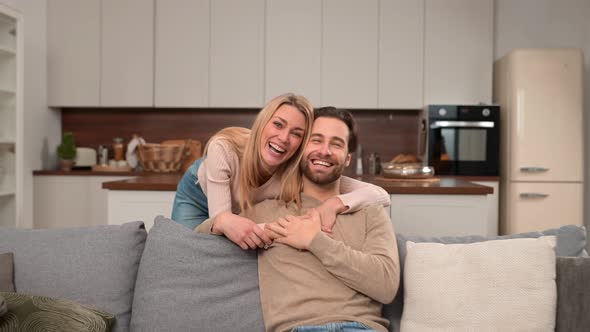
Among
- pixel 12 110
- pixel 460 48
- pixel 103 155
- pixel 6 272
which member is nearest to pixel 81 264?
pixel 6 272

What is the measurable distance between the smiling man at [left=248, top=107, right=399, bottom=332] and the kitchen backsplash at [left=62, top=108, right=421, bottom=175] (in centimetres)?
341

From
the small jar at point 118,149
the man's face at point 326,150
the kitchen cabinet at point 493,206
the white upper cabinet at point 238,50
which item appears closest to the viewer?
the man's face at point 326,150

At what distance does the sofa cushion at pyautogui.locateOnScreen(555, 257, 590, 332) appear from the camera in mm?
1749

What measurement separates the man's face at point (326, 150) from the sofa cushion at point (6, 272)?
0.99m

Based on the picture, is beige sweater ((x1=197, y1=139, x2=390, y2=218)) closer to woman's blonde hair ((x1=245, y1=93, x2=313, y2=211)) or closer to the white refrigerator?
woman's blonde hair ((x1=245, y1=93, x2=313, y2=211))

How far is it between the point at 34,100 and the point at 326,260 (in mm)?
3997

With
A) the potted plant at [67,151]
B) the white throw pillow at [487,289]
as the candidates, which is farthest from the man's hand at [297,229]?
the potted plant at [67,151]

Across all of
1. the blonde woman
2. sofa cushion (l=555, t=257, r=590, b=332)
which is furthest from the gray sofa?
the blonde woman

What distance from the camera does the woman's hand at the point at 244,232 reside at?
1.83 metres

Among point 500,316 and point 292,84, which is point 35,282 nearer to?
point 500,316

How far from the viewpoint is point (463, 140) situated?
4766mm

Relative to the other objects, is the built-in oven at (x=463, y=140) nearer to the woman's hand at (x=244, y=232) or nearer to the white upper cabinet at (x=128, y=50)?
the white upper cabinet at (x=128, y=50)

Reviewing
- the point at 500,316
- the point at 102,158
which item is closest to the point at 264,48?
the point at 102,158

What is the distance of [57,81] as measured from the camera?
509cm
